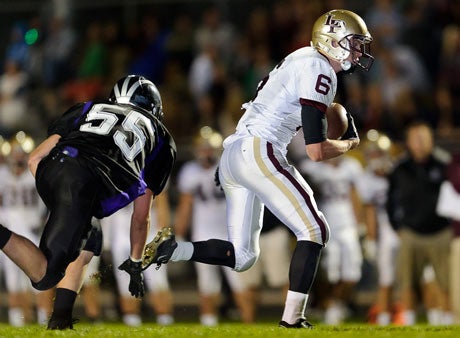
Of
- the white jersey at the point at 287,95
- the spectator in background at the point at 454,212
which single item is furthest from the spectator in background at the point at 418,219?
the white jersey at the point at 287,95

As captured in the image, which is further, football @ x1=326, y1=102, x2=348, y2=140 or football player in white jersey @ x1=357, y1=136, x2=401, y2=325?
football player in white jersey @ x1=357, y1=136, x2=401, y2=325

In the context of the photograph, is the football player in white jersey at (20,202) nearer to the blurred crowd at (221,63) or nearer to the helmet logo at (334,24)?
the blurred crowd at (221,63)

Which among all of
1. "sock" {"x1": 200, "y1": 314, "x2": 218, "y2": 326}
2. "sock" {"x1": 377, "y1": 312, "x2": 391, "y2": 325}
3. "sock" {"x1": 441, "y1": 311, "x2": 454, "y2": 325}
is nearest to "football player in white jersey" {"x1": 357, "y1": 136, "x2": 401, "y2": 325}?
"sock" {"x1": 377, "y1": 312, "x2": 391, "y2": 325}

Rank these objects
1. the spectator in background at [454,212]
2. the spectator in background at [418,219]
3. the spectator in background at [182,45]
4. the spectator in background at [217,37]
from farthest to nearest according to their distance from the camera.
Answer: the spectator in background at [182,45], the spectator in background at [217,37], the spectator in background at [418,219], the spectator in background at [454,212]

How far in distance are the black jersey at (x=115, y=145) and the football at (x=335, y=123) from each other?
99cm


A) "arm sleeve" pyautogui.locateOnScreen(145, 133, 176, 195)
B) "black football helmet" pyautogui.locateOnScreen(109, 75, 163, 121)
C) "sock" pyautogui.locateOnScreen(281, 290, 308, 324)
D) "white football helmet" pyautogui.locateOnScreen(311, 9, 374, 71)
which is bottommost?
"sock" pyautogui.locateOnScreen(281, 290, 308, 324)

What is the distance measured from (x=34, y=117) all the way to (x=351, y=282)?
5419 mm

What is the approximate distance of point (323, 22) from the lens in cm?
726

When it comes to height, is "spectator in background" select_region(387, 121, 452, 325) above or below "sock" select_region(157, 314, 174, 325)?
above

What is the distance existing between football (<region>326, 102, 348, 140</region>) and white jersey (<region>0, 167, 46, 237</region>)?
6439mm

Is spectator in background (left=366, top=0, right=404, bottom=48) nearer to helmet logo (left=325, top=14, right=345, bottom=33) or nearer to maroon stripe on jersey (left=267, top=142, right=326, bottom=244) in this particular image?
helmet logo (left=325, top=14, right=345, bottom=33)

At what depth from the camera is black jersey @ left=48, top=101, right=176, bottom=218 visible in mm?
7051

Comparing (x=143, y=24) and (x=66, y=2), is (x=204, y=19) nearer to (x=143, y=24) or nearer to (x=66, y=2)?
(x=143, y=24)

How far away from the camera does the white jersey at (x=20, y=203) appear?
1301cm
